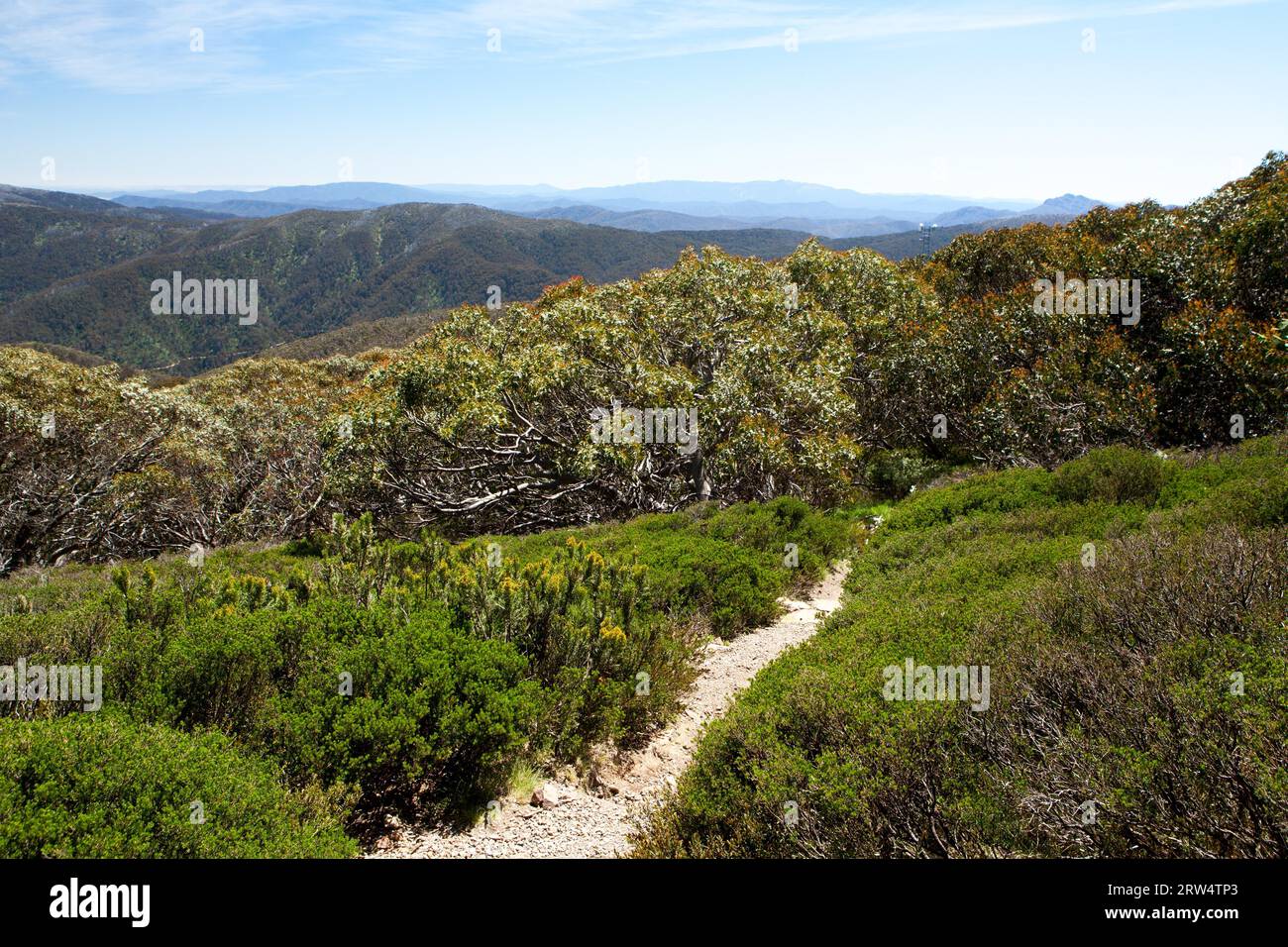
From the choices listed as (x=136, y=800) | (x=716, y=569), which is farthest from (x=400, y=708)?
(x=716, y=569)

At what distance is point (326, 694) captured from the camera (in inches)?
182

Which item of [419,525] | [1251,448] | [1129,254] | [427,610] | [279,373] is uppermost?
[1129,254]

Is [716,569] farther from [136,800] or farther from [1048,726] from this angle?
[136,800]

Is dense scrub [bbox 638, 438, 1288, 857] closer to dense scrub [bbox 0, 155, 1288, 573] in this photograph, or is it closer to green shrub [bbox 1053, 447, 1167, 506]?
green shrub [bbox 1053, 447, 1167, 506]

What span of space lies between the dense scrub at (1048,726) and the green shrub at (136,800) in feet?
7.00

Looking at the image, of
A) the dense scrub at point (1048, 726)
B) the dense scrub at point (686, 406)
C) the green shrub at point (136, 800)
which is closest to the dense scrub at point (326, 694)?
the green shrub at point (136, 800)

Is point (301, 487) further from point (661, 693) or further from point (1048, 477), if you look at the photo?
point (1048, 477)

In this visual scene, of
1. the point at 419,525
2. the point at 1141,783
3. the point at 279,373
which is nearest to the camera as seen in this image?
the point at 1141,783

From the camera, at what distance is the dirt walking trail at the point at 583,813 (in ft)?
14.6

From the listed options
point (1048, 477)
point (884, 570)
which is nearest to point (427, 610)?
point (884, 570)

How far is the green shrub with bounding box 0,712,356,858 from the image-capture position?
2.95 m

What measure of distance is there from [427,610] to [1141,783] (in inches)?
198

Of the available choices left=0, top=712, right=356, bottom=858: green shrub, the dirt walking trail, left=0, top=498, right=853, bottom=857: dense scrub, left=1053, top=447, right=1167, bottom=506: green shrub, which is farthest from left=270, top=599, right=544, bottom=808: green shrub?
left=1053, top=447, right=1167, bottom=506: green shrub
